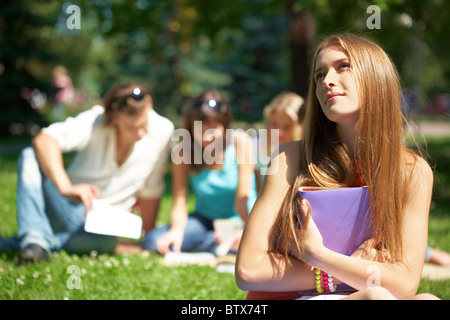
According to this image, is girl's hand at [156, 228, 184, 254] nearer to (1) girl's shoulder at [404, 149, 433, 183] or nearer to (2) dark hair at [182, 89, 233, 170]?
(2) dark hair at [182, 89, 233, 170]

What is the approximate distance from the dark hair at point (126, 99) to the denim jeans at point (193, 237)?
40.1 inches

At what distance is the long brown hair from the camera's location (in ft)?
5.75

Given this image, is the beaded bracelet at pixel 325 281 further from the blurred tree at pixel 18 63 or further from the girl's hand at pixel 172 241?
the blurred tree at pixel 18 63

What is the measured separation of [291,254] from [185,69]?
19.5 m

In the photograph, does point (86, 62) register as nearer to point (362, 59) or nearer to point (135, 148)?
point (135, 148)

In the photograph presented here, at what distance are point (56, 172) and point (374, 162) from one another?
2459 millimetres

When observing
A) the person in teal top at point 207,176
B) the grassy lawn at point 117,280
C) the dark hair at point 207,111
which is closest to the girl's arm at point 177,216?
the person in teal top at point 207,176

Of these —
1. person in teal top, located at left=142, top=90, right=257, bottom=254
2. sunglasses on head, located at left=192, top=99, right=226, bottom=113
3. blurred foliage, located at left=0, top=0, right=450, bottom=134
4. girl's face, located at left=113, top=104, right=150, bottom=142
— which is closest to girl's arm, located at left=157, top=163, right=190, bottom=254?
person in teal top, located at left=142, top=90, right=257, bottom=254

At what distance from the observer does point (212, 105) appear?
145 inches

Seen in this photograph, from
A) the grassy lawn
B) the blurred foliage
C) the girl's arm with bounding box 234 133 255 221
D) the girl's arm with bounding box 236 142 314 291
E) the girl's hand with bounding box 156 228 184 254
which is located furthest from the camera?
the blurred foliage

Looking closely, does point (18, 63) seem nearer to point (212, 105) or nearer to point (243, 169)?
point (212, 105)

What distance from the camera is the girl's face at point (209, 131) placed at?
3721 mm

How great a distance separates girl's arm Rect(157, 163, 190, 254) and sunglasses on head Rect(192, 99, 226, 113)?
0.52 meters
